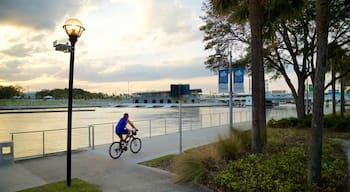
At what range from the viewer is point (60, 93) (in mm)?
128250

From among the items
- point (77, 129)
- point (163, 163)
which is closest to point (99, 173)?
point (163, 163)

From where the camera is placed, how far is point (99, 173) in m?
6.98

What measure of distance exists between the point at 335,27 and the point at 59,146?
16.3 meters

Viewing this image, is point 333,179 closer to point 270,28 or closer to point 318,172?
point 318,172

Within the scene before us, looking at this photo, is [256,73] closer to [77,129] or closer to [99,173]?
[99,173]

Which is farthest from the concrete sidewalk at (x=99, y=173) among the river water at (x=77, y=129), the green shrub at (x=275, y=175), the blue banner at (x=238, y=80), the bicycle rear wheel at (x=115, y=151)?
the blue banner at (x=238, y=80)

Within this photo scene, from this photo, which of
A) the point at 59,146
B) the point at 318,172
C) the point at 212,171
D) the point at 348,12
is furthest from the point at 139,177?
the point at 348,12

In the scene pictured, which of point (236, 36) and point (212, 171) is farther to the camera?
point (236, 36)

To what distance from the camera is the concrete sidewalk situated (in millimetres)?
5855

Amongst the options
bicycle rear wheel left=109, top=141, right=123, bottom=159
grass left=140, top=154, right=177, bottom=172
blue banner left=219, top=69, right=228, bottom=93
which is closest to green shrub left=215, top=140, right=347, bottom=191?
grass left=140, top=154, right=177, bottom=172

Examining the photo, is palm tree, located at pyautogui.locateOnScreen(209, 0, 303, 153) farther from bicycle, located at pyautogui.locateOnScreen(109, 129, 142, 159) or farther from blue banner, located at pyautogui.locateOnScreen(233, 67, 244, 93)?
bicycle, located at pyautogui.locateOnScreen(109, 129, 142, 159)

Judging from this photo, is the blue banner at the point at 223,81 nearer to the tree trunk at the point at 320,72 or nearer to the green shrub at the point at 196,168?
the green shrub at the point at 196,168

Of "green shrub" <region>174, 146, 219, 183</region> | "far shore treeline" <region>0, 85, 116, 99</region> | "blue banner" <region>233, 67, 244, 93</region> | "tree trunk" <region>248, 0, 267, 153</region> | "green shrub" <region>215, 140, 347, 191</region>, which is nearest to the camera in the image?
"green shrub" <region>215, 140, 347, 191</region>

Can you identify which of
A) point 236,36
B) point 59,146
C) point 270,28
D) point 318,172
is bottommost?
point 59,146
